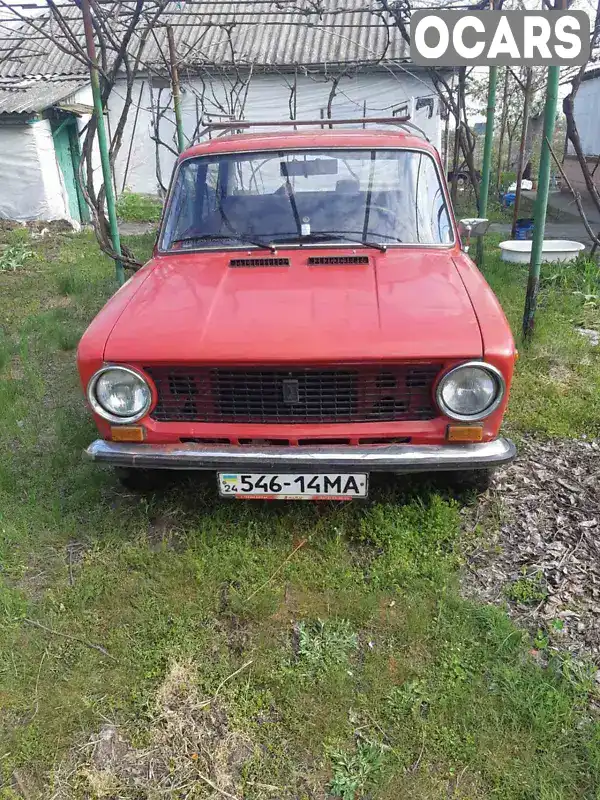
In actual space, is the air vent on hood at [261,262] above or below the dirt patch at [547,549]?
above

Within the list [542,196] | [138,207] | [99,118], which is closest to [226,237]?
[542,196]

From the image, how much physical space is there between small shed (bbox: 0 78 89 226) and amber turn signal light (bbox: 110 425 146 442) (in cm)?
1144

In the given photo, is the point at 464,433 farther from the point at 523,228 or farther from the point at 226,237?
the point at 523,228

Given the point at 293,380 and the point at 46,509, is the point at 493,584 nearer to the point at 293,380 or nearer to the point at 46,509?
the point at 293,380

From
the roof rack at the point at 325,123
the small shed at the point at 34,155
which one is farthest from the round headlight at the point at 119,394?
the small shed at the point at 34,155

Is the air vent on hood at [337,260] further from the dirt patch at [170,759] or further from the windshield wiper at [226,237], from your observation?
the dirt patch at [170,759]

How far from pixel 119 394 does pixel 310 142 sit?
197cm

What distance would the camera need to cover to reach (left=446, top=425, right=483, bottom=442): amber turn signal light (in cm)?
276

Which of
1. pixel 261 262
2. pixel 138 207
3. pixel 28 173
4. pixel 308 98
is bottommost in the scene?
pixel 138 207

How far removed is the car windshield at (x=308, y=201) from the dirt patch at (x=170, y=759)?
2317 mm

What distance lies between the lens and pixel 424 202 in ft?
11.8

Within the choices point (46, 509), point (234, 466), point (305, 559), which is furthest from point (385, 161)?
point (46, 509)

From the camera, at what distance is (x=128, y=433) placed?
2.88 metres

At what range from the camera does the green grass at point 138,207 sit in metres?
14.3
